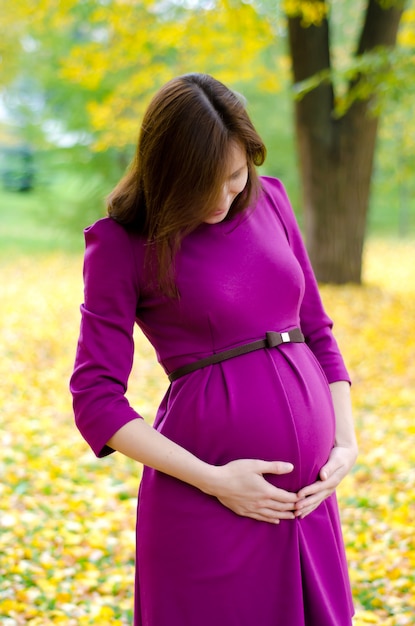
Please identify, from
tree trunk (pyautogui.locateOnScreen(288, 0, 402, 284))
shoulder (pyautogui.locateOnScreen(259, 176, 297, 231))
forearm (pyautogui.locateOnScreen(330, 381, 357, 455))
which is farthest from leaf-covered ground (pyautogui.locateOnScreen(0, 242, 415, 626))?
shoulder (pyautogui.locateOnScreen(259, 176, 297, 231))

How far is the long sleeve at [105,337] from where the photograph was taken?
5.73 ft

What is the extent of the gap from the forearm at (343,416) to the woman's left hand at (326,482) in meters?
0.02

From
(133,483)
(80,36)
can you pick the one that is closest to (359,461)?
(133,483)

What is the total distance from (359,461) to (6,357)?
458 cm

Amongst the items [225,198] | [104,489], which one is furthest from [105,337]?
[104,489]

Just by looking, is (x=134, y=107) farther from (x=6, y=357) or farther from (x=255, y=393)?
(x=255, y=393)

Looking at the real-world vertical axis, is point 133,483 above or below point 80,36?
below

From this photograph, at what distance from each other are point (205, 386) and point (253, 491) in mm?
261

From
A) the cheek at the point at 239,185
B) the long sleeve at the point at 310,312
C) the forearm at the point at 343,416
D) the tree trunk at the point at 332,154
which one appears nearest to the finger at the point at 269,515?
the forearm at the point at 343,416

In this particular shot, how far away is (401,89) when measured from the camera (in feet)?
25.0

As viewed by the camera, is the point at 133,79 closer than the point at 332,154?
No

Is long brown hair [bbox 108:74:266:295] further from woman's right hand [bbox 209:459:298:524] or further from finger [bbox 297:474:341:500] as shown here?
finger [bbox 297:474:341:500]

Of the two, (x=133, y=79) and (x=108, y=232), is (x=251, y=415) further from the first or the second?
(x=133, y=79)

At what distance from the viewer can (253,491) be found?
172 centimetres
